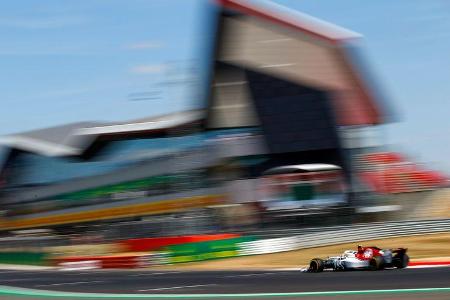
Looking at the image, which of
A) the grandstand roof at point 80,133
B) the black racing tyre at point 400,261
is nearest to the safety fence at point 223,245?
the black racing tyre at point 400,261

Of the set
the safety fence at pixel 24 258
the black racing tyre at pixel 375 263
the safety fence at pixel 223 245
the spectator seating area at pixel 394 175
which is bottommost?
the black racing tyre at pixel 375 263

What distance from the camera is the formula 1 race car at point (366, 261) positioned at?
17.2 m

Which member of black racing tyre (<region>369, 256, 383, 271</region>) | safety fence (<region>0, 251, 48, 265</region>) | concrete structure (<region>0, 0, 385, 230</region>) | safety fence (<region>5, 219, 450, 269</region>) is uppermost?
concrete structure (<region>0, 0, 385, 230</region>)

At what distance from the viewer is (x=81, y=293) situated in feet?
48.5

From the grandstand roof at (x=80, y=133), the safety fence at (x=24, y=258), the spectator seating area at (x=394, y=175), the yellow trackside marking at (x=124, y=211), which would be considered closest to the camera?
the safety fence at (x=24, y=258)

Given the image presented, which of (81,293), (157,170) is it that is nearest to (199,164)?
(157,170)

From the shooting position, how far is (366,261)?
17203mm

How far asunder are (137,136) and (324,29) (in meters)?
17.0

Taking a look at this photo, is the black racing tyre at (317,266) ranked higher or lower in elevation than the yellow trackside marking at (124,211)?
lower

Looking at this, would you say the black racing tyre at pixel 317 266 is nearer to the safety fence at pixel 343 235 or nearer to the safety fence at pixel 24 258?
the safety fence at pixel 343 235

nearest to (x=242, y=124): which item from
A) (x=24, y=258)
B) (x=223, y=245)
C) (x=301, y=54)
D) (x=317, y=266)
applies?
(x=301, y=54)

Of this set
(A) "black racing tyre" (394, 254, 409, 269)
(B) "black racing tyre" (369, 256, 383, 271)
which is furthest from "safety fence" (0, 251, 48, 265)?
(B) "black racing tyre" (369, 256, 383, 271)

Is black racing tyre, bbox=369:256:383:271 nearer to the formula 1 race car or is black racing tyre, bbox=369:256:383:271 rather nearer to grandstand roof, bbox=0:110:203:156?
the formula 1 race car

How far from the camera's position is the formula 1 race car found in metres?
17.2
